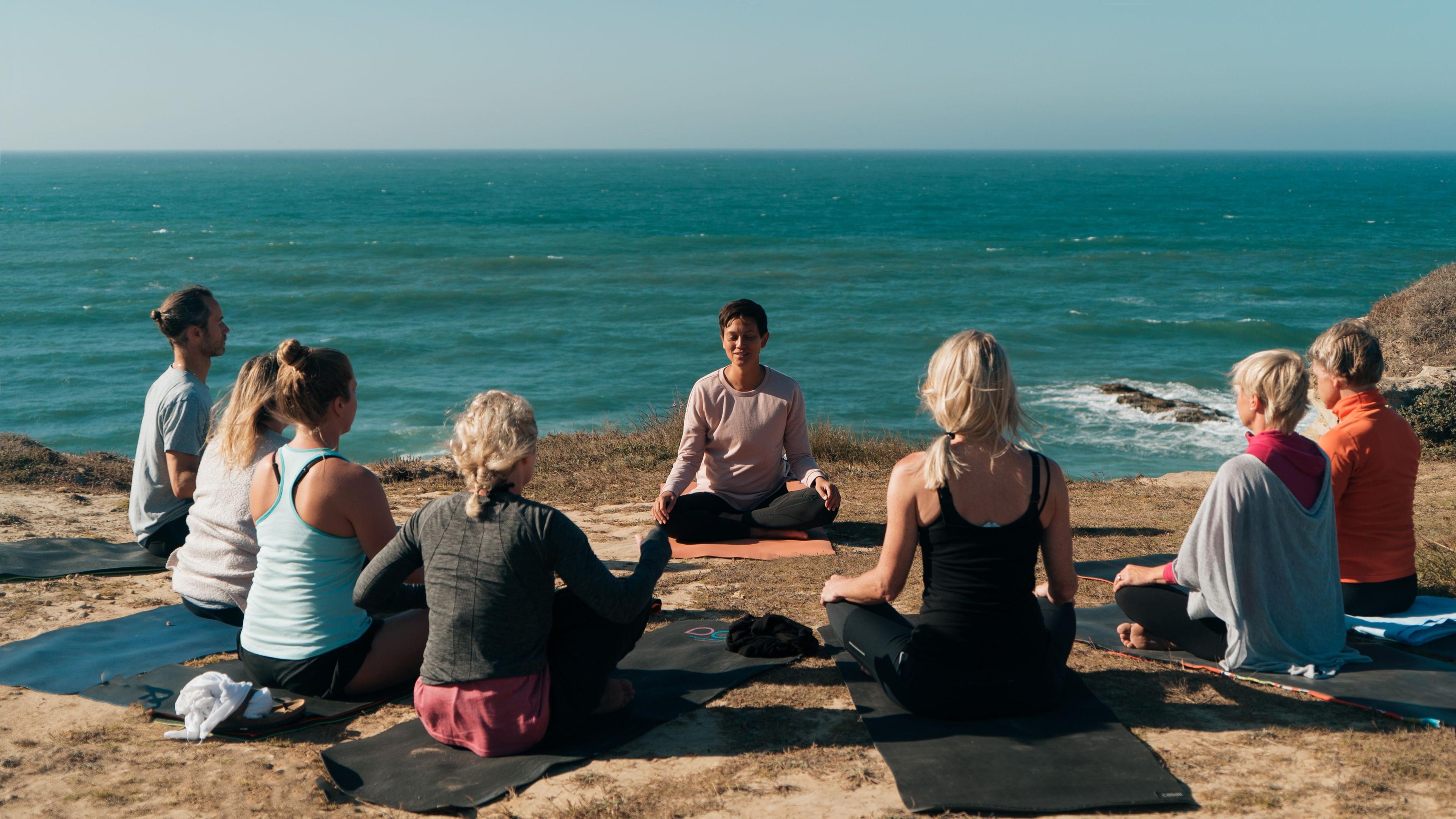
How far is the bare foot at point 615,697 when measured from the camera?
384cm

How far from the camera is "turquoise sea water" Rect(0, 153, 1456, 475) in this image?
23375mm

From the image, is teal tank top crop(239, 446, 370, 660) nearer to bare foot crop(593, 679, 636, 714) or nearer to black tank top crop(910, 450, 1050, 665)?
bare foot crop(593, 679, 636, 714)

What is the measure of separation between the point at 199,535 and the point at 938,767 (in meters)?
3.61

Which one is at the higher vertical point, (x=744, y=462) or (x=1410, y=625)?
(x=744, y=462)

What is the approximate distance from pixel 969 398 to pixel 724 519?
3.75 meters

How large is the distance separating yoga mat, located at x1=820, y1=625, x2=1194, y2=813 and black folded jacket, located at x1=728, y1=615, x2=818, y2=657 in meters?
0.57

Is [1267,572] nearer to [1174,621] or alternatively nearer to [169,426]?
[1174,621]

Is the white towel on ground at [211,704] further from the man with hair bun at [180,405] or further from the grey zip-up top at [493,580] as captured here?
the man with hair bun at [180,405]

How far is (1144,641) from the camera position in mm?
4488

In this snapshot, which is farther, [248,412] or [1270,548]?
[248,412]

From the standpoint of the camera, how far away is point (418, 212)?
79812 millimetres

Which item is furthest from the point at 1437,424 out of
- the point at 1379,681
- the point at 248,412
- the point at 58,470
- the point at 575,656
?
the point at 58,470

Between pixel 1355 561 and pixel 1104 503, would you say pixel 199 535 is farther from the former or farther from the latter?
pixel 1104 503

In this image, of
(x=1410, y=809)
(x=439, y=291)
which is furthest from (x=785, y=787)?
(x=439, y=291)
